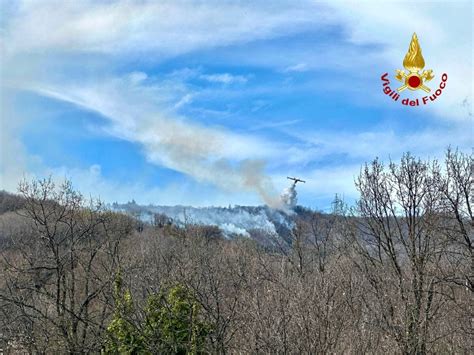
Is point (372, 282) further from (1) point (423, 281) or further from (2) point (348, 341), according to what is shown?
(2) point (348, 341)

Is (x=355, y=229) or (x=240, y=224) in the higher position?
(x=240, y=224)

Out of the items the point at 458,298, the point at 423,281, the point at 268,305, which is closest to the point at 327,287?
the point at 268,305

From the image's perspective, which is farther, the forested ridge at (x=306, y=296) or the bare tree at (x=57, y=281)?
the bare tree at (x=57, y=281)

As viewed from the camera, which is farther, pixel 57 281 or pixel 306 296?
pixel 57 281

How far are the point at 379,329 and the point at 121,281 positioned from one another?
7249 millimetres

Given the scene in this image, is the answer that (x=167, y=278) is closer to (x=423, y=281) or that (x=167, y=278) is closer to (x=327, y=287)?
(x=327, y=287)

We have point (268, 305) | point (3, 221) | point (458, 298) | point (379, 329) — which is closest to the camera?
point (268, 305)

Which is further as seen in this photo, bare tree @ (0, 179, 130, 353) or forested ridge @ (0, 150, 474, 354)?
bare tree @ (0, 179, 130, 353)

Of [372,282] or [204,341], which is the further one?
[372,282]

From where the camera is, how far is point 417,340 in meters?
15.0

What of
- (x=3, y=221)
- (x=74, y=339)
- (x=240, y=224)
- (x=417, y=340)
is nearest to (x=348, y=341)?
(x=417, y=340)

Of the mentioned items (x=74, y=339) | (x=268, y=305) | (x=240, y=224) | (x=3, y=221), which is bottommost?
(x=74, y=339)

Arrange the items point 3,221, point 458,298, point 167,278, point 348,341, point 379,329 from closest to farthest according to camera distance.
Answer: point 348,341 → point 379,329 → point 167,278 → point 458,298 → point 3,221

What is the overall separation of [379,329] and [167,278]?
597cm
